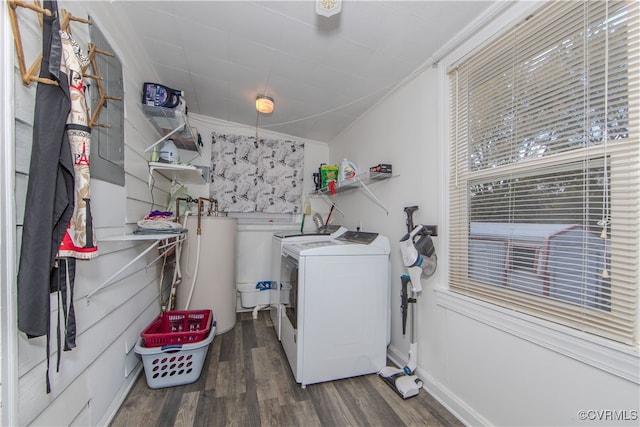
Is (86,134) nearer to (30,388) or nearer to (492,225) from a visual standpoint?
(30,388)

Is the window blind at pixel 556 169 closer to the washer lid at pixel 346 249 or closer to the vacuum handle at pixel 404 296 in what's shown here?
the vacuum handle at pixel 404 296

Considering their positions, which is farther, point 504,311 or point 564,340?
point 504,311

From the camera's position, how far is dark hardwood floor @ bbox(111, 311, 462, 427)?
1385mm

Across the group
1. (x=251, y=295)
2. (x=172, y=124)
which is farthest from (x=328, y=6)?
(x=251, y=295)

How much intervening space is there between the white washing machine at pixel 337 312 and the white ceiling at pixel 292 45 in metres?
1.36

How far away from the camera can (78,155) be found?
0.90 meters

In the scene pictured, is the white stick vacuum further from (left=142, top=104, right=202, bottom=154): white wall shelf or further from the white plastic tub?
(left=142, top=104, right=202, bottom=154): white wall shelf

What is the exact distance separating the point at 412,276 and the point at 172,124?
92.6 inches

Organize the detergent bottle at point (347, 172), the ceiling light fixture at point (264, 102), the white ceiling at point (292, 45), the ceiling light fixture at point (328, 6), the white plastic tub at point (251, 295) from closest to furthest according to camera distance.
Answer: the ceiling light fixture at point (328, 6)
the white ceiling at point (292, 45)
the ceiling light fixture at point (264, 102)
the detergent bottle at point (347, 172)
the white plastic tub at point (251, 295)

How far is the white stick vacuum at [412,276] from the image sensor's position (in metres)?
1.58

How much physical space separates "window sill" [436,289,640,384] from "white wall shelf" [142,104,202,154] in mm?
2473

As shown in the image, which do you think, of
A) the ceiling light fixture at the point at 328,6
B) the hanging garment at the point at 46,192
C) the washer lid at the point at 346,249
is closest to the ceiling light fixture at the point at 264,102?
the ceiling light fixture at the point at 328,6

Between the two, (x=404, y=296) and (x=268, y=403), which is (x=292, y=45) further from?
(x=268, y=403)

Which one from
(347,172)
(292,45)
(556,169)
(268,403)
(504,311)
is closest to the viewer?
(556,169)
